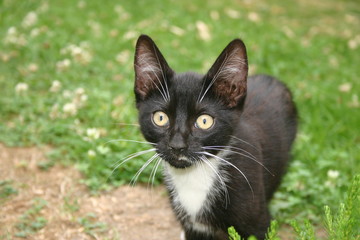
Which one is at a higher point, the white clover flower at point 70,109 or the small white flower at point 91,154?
the white clover flower at point 70,109

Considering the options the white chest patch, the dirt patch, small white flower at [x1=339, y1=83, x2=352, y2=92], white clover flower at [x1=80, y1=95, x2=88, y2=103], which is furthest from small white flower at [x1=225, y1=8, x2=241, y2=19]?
the white chest patch

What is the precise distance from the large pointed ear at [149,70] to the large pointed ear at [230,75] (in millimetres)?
291

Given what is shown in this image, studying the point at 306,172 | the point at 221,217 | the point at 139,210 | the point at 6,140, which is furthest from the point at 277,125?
the point at 6,140

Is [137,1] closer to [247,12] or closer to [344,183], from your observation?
[247,12]

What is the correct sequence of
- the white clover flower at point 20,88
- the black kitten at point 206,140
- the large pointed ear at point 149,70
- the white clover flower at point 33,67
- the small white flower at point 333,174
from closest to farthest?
the black kitten at point 206,140, the large pointed ear at point 149,70, the small white flower at point 333,174, the white clover flower at point 20,88, the white clover flower at point 33,67

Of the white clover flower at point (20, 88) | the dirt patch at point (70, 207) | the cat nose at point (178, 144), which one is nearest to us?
the cat nose at point (178, 144)

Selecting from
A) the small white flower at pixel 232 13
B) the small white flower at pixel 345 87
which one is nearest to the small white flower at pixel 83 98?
the small white flower at pixel 345 87

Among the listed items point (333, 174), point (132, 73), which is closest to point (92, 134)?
point (132, 73)

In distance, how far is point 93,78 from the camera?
564 centimetres

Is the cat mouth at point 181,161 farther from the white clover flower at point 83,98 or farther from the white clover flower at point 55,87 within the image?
the white clover flower at point 55,87

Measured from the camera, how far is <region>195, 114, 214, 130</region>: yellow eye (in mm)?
2781

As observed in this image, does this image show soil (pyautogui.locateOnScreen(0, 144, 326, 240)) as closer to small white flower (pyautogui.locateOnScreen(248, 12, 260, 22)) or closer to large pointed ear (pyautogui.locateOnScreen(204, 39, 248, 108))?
large pointed ear (pyautogui.locateOnScreen(204, 39, 248, 108))

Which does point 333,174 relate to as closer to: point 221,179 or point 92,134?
point 221,179

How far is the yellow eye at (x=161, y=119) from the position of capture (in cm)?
284
